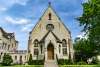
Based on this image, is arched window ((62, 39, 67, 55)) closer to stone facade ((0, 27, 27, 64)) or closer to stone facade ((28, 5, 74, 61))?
stone facade ((28, 5, 74, 61))

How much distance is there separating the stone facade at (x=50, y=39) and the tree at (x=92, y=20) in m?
15.2

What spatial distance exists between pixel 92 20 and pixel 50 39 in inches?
688

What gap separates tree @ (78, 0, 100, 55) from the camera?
33.9 m

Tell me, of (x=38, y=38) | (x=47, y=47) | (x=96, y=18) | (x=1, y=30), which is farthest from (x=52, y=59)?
(x=1, y=30)

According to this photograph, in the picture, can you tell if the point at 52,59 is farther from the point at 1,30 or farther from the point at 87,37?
the point at 1,30

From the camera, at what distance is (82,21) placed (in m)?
37.1

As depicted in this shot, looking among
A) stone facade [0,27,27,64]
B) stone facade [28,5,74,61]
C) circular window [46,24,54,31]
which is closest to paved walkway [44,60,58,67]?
stone facade [28,5,74,61]

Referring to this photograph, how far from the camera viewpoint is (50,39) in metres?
51.1

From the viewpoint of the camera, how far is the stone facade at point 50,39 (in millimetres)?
51281

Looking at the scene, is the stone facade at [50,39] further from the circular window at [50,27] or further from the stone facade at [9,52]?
the stone facade at [9,52]

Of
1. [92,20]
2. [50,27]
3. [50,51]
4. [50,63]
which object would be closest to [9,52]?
[50,27]

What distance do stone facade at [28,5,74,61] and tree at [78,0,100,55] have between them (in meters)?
15.2

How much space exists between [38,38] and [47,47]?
4.08 meters

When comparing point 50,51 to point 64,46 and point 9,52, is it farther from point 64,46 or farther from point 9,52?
point 9,52
